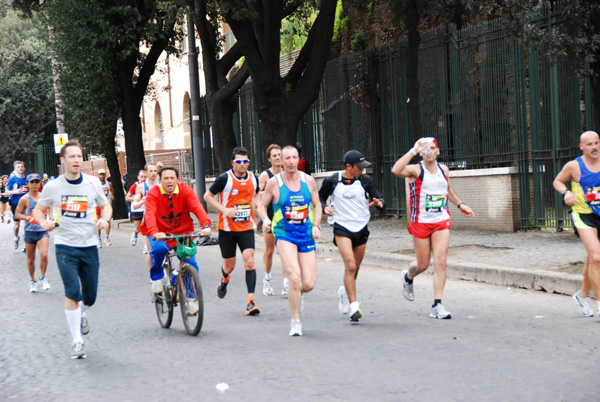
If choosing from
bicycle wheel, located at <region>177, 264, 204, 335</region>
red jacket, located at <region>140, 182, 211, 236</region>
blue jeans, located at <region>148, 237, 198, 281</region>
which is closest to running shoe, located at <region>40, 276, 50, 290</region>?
blue jeans, located at <region>148, 237, 198, 281</region>

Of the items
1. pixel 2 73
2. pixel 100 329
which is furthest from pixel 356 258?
pixel 2 73

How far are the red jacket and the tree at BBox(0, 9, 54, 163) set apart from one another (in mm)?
54709

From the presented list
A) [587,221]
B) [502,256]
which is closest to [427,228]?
[587,221]

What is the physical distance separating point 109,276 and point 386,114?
1019 centimetres

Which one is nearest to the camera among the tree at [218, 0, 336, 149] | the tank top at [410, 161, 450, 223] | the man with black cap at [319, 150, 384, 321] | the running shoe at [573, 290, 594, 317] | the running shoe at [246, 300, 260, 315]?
the running shoe at [573, 290, 594, 317]

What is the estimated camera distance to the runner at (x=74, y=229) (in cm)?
762

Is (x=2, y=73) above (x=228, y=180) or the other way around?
above

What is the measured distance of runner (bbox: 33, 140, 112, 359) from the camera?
7621 mm

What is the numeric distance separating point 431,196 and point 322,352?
2.46 metres

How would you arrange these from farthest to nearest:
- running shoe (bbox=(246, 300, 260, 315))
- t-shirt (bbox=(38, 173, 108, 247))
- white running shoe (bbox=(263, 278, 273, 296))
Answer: white running shoe (bbox=(263, 278, 273, 296)), running shoe (bbox=(246, 300, 260, 315)), t-shirt (bbox=(38, 173, 108, 247))

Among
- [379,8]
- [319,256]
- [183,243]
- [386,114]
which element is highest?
[379,8]

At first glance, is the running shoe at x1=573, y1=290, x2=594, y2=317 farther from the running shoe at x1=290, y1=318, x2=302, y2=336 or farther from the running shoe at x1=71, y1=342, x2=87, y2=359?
the running shoe at x1=71, y1=342, x2=87, y2=359

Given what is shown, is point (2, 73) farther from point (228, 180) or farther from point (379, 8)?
point (228, 180)

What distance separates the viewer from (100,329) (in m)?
8.98
